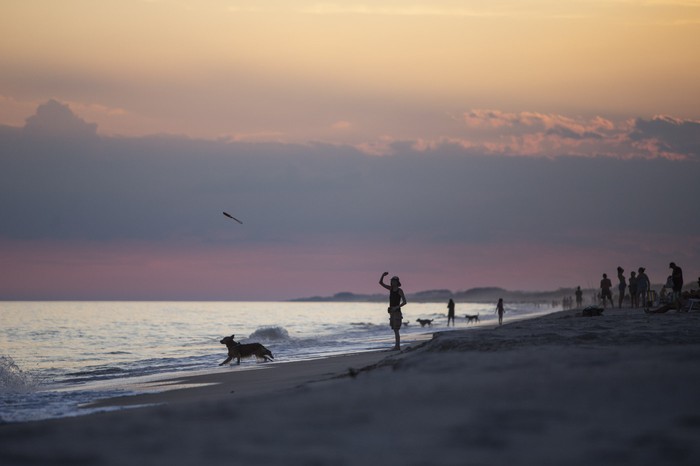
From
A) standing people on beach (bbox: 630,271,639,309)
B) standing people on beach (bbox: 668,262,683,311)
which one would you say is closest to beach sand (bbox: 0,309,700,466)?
standing people on beach (bbox: 668,262,683,311)

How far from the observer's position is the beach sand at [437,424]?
19.1 ft

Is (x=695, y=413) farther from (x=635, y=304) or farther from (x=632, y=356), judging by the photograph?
(x=635, y=304)

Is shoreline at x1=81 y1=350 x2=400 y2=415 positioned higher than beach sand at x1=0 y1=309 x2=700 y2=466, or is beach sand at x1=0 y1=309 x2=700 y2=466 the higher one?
beach sand at x1=0 y1=309 x2=700 y2=466

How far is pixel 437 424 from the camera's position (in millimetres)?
6574

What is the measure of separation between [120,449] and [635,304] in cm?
3873

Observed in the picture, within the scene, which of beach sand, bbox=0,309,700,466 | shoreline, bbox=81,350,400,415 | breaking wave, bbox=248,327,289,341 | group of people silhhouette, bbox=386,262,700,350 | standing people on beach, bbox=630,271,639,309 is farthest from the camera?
breaking wave, bbox=248,327,289,341

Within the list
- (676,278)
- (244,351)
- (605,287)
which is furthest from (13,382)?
(605,287)

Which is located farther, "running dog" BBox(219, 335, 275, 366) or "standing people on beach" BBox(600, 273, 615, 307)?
"standing people on beach" BBox(600, 273, 615, 307)

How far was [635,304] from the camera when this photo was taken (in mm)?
40562

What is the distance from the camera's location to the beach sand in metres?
5.82

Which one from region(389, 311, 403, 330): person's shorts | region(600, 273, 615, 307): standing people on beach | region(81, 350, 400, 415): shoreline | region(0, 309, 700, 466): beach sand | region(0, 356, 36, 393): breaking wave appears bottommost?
region(0, 356, 36, 393): breaking wave

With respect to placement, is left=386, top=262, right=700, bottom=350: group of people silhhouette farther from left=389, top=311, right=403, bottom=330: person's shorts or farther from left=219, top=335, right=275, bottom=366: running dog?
left=219, top=335, right=275, bottom=366: running dog

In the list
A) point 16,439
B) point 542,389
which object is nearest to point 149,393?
point 16,439

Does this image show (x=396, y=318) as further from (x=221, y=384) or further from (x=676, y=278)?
(x=676, y=278)
